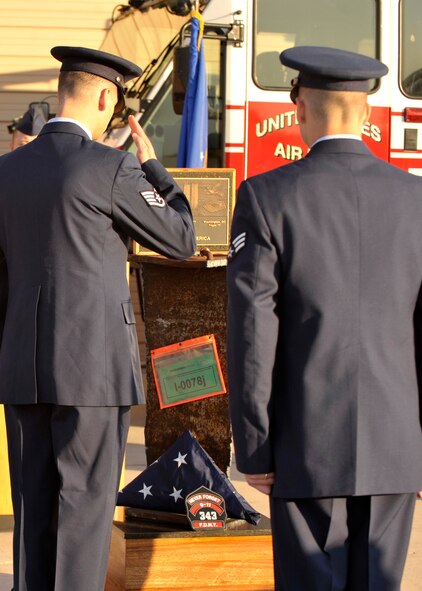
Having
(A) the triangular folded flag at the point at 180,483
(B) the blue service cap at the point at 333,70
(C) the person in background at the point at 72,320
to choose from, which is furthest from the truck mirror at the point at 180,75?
(B) the blue service cap at the point at 333,70

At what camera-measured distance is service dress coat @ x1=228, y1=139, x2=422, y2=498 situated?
2715 millimetres

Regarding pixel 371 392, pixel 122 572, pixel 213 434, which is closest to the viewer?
pixel 371 392

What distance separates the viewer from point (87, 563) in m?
3.34

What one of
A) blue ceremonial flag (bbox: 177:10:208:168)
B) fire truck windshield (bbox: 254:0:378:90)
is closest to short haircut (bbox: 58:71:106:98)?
blue ceremonial flag (bbox: 177:10:208:168)

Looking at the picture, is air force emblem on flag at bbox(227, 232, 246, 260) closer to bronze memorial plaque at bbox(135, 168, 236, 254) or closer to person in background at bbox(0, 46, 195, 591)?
person in background at bbox(0, 46, 195, 591)

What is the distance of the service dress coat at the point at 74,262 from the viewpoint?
3277 mm

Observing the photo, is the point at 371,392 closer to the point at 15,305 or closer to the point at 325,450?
the point at 325,450

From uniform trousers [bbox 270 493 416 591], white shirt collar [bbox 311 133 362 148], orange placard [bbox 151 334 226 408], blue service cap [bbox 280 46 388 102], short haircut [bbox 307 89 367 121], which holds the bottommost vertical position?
uniform trousers [bbox 270 493 416 591]

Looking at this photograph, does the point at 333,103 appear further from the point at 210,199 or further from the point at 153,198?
the point at 210,199

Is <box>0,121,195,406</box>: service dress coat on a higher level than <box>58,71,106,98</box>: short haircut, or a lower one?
lower

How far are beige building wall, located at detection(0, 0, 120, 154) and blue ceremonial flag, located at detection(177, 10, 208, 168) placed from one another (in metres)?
2.54

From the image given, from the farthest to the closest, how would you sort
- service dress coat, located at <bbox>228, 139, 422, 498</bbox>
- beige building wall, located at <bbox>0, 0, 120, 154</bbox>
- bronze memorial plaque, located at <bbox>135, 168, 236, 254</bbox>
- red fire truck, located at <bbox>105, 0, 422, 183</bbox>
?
1. beige building wall, located at <bbox>0, 0, 120, 154</bbox>
2. red fire truck, located at <bbox>105, 0, 422, 183</bbox>
3. bronze memorial plaque, located at <bbox>135, 168, 236, 254</bbox>
4. service dress coat, located at <bbox>228, 139, 422, 498</bbox>

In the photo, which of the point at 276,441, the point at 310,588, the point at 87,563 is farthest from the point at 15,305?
the point at 310,588

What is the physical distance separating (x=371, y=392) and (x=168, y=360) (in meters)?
1.54
